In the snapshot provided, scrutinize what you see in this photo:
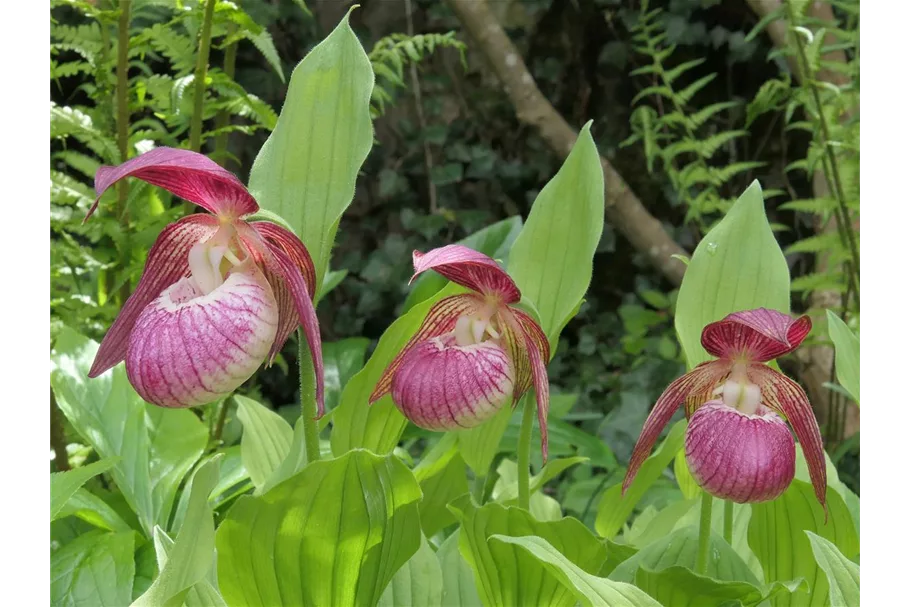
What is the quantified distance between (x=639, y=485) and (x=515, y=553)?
0.87 ft

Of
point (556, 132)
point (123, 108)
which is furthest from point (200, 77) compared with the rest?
point (556, 132)

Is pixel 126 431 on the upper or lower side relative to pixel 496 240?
lower

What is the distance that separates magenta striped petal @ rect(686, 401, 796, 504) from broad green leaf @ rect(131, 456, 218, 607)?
1.26 feet

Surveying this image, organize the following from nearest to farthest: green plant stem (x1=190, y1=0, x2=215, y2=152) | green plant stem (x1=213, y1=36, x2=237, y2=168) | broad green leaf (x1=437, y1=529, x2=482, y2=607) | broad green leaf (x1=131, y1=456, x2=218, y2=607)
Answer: broad green leaf (x1=131, y1=456, x2=218, y2=607), broad green leaf (x1=437, y1=529, x2=482, y2=607), green plant stem (x1=190, y1=0, x2=215, y2=152), green plant stem (x1=213, y1=36, x2=237, y2=168)

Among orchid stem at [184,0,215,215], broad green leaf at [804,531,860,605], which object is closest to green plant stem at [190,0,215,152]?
orchid stem at [184,0,215,215]

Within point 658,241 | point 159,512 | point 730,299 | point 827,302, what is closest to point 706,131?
point 658,241

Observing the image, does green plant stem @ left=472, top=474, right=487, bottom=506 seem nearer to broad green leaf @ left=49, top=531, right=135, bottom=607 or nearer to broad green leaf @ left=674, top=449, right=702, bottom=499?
broad green leaf @ left=674, top=449, right=702, bottom=499

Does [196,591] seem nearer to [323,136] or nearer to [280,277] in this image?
[280,277]

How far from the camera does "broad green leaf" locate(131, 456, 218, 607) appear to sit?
49 centimetres

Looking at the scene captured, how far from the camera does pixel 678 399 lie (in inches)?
28.6

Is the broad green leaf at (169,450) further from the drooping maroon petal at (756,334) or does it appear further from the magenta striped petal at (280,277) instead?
the drooping maroon petal at (756,334)

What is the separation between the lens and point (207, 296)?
0.61 m

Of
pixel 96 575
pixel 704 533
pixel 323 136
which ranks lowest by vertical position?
pixel 96 575

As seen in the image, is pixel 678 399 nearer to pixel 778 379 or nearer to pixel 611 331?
pixel 778 379
